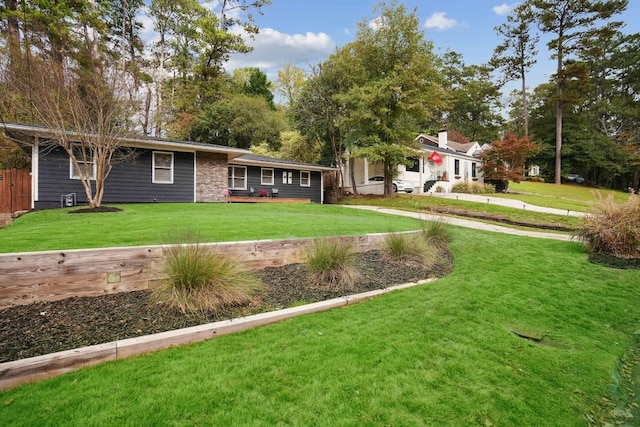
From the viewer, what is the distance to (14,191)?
10.9 m

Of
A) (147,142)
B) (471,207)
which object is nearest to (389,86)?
(471,207)

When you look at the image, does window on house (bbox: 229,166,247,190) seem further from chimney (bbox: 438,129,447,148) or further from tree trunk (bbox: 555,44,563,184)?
tree trunk (bbox: 555,44,563,184)

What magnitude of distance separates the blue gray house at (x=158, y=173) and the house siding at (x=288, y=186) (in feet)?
0.18

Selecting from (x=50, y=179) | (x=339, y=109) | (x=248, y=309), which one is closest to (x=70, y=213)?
→ (x=50, y=179)

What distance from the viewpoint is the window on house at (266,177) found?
1738cm

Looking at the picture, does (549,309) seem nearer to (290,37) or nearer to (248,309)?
(248,309)

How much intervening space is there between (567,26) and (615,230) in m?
33.0

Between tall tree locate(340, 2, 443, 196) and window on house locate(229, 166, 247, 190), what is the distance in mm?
Answer: 6441

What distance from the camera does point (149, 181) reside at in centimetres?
1285

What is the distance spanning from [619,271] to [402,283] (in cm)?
389

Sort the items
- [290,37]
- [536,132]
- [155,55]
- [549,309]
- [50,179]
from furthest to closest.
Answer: [536,132] → [290,37] → [155,55] → [50,179] → [549,309]

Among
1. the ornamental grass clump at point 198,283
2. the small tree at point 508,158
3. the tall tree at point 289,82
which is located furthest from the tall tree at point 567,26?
the ornamental grass clump at point 198,283

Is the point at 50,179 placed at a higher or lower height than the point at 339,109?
lower

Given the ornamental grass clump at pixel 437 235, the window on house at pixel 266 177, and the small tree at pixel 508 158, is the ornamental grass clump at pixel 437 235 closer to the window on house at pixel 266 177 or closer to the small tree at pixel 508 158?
the window on house at pixel 266 177
